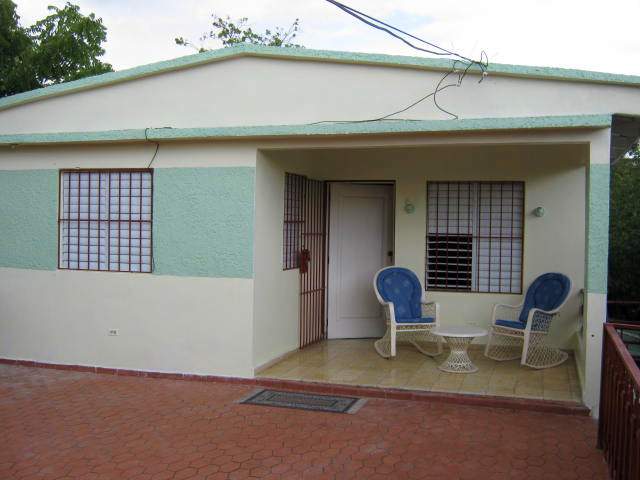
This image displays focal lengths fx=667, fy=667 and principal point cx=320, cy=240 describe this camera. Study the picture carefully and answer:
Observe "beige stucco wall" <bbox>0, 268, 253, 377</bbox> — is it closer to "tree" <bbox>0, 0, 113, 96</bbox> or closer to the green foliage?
"tree" <bbox>0, 0, 113, 96</bbox>

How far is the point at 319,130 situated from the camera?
22.5 feet

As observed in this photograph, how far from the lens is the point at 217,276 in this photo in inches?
293

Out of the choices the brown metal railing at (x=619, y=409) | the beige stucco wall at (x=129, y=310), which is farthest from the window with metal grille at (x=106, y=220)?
the brown metal railing at (x=619, y=409)

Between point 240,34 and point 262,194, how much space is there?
65.1 ft

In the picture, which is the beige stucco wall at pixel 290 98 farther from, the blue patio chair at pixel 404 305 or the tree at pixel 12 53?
the tree at pixel 12 53

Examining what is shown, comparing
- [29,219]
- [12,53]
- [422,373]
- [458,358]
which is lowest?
[422,373]

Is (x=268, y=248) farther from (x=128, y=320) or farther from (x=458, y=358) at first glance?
(x=458, y=358)

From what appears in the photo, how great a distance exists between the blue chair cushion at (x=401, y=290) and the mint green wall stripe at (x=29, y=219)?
4057mm

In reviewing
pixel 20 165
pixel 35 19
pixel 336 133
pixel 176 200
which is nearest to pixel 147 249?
pixel 176 200

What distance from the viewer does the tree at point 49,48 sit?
1558 centimetres

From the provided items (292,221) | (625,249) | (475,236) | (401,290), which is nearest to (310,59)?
(292,221)

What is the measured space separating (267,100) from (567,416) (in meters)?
4.46

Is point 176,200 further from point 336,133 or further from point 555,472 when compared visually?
point 555,472


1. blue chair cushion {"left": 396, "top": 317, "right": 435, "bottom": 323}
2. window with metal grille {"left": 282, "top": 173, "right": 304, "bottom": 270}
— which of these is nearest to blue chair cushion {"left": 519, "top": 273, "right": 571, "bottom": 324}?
blue chair cushion {"left": 396, "top": 317, "right": 435, "bottom": 323}
